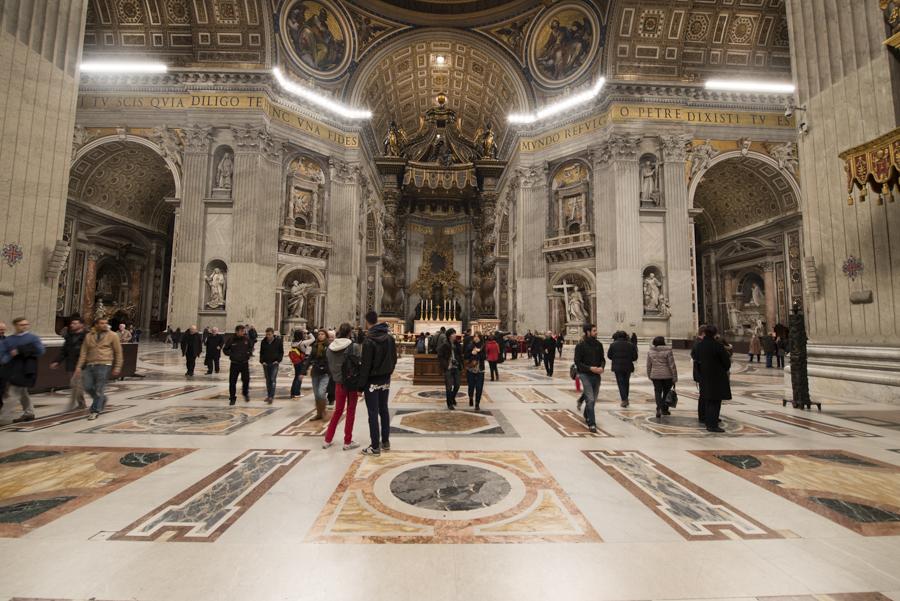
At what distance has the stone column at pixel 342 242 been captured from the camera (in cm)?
2095

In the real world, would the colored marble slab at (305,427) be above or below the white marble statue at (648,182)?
below

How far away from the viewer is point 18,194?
724 centimetres

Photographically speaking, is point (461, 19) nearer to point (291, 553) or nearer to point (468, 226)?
point (468, 226)

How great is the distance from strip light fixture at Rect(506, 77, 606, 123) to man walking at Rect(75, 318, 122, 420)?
20.5 meters

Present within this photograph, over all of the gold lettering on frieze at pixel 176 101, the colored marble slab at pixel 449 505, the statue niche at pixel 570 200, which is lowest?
the colored marble slab at pixel 449 505

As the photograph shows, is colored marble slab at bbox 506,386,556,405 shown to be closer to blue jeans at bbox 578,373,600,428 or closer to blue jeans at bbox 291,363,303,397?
blue jeans at bbox 578,373,600,428

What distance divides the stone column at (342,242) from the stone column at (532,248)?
8810mm

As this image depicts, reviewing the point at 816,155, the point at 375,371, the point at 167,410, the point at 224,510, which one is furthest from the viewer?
the point at 816,155

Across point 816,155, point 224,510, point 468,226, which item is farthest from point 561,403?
point 468,226

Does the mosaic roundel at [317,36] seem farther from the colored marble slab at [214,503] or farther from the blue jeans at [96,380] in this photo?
the colored marble slab at [214,503]

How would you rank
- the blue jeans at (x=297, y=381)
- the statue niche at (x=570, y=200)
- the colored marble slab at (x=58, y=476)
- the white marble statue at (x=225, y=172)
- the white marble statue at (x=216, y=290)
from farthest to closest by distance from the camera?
the statue niche at (x=570, y=200), the white marble statue at (x=225, y=172), the white marble statue at (x=216, y=290), the blue jeans at (x=297, y=381), the colored marble slab at (x=58, y=476)

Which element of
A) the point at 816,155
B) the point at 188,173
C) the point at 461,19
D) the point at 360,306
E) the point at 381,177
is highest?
the point at 461,19

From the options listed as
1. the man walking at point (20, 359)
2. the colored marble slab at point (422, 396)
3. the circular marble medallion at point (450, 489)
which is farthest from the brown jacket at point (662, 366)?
the man walking at point (20, 359)

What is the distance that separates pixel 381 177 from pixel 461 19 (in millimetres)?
10976
